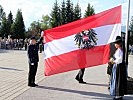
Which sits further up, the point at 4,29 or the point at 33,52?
the point at 4,29

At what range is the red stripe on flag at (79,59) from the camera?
36.8 ft

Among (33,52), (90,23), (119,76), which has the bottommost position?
(119,76)

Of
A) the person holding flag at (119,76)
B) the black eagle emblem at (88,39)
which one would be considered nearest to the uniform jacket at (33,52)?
the black eagle emblem at (88,39)

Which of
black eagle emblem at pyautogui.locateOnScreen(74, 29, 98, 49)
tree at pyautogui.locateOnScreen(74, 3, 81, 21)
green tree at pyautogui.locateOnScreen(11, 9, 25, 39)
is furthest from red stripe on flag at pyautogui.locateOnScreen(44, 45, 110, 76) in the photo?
tree at pyautogui.locateOnScreen(74, 3, 81, 21)

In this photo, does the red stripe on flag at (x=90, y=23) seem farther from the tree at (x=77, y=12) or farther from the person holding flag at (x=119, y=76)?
the tree at (x=77, y=12)

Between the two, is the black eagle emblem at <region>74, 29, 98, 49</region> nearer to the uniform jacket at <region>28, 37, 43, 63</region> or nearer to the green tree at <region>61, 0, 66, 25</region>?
the uniform jacket at <region>28, 37, 43, 63</region>

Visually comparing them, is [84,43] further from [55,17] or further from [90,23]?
[55,17]

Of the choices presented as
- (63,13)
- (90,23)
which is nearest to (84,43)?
(90,23)

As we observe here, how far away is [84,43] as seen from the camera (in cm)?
1127

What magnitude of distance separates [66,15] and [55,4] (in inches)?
151

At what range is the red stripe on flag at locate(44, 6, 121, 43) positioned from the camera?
1091cm

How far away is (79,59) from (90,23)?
47.1 inches

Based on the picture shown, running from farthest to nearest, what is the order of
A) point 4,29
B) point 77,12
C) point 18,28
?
point 77,12 < point 18,28 < point 4,29

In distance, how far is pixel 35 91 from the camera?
10852mm
